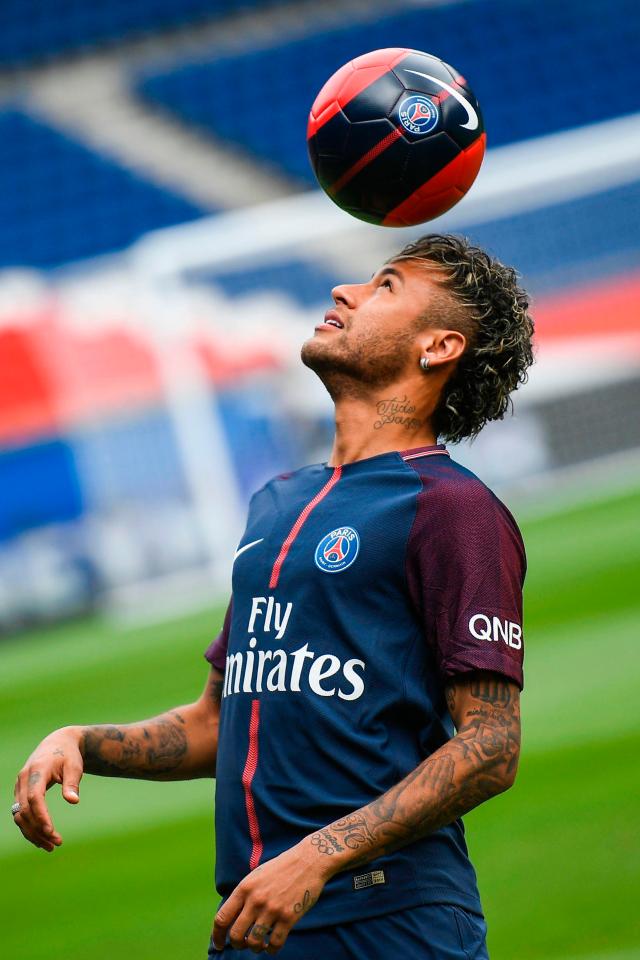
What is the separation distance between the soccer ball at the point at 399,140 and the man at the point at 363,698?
1.75 feet

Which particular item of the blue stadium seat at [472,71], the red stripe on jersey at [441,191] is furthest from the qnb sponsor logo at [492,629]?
the blue stadium seat at [472,71]

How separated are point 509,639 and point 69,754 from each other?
2.70 feet

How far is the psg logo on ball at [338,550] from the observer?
7.47ft

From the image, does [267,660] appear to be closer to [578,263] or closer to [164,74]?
[578,263]

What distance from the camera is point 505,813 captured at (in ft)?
16.6

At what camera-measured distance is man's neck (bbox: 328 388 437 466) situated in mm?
2531

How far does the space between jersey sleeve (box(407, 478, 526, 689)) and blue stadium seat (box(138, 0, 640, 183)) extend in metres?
12.8

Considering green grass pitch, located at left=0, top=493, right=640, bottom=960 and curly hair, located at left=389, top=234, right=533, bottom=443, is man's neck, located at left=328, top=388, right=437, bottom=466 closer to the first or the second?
curly hair, located at left=389, top=234, right=533, bottom=443

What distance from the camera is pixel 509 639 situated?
2.19 metres

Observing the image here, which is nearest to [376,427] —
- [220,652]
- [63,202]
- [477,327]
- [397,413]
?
[397,413]

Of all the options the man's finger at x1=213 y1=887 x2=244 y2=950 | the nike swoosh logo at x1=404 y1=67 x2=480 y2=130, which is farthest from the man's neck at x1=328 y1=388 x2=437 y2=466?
the man's finger at x1=213 y1=887 x2=244 y2=950

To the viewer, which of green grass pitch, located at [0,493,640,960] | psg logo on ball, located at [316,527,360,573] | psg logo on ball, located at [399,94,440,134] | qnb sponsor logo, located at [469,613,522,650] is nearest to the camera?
qnb sponsor logo, located at [469,613,522,650]

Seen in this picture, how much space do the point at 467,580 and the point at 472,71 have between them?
14.2 m

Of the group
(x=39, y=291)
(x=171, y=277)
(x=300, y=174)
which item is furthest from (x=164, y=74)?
(x=171, y=277)
